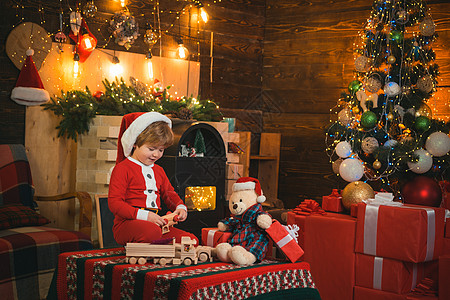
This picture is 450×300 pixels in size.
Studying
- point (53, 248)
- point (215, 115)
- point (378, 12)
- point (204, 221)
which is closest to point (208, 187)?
point (204, 221)

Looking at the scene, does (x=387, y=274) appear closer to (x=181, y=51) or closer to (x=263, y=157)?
(x=263, y=157)

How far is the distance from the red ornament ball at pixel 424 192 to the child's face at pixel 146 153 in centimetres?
201

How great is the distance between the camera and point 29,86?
3.94 metres

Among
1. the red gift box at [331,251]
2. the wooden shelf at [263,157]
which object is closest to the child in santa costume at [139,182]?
the red gift box at [331,251]

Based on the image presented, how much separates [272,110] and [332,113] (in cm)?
73

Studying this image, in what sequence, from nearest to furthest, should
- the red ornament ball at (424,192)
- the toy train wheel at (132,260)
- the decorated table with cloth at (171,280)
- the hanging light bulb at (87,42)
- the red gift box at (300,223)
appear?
the decorated table with cloth at (171,280)
the toy train wheel at (132,260)
the red gift box at (300,223)
the red ornament ball at (424,192)
the hanging light bulb at (87,42)

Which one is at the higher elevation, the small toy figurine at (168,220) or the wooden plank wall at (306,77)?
the wooden plank wall at (306,77)

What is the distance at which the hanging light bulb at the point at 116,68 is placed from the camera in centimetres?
469

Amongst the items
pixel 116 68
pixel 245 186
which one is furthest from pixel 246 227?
pixel 116 68

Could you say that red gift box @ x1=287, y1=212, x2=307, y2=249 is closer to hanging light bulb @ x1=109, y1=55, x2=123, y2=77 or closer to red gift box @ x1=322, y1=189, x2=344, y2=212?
red gift box @ x1=322, y1=189, x2=344, y2=212

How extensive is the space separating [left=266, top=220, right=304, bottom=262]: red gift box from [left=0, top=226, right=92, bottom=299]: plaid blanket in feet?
4.59

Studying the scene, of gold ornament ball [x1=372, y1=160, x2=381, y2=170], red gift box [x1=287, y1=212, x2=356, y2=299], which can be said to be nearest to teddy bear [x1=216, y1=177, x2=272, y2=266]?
red gift box [x1=287, y1=212, x2=356, y2=299]

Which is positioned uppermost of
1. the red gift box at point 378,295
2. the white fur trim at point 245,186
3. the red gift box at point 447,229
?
the white fur trim at point 245,186

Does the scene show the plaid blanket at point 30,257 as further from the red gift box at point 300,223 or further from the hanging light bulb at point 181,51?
the hanging light bulb at point 181,51
